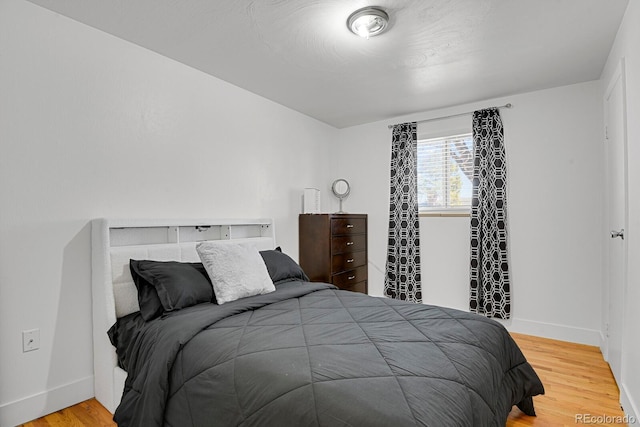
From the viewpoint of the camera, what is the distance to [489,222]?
3545 millimetres

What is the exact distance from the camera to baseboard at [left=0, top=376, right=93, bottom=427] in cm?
191

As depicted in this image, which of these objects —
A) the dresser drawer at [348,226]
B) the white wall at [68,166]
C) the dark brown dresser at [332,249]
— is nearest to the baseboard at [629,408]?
the dark brown dresser at [332,249]

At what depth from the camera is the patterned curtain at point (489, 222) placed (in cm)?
348

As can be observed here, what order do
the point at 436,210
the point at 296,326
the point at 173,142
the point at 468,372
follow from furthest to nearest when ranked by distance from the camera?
the point at 436,210 < the point at 173,142 < the point at 296,326 < the point at 468,372

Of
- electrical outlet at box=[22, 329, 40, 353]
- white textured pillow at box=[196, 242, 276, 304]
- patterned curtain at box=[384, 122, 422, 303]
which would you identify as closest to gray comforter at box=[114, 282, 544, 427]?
white textured pillow at box=[196, 242, 276, 304]

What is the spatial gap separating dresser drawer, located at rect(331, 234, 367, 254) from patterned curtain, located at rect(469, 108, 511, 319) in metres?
1.32

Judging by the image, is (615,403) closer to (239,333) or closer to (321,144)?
(239,333)

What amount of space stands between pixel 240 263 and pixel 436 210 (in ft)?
8.31

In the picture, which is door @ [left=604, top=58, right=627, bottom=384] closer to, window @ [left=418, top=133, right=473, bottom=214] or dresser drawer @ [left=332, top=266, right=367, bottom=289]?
window @ [left=418, top=133, right=473, bottom=214]

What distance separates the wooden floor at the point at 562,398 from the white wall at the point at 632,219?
0.53 feet

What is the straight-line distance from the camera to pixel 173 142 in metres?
2.75

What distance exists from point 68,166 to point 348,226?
2.76 m

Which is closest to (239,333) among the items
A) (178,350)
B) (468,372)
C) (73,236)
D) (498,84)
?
(178,350)

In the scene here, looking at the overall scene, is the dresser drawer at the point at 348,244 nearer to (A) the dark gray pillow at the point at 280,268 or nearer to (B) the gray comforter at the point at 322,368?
(A) the dark gray pillow at the point at 280,268
